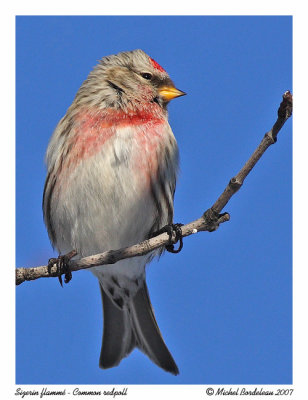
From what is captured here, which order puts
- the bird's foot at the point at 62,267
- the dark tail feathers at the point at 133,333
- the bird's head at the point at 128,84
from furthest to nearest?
the dark tail feathers at the point at 133,333 < the bird's head at the point at 128,84 < the bird's foot at the point at 62,267

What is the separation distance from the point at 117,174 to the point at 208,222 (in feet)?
3.01

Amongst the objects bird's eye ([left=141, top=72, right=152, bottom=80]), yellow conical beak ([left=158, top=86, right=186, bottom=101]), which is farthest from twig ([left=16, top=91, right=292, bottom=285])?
bird's eye ([left=141, top=72, right=152, bottom=80])

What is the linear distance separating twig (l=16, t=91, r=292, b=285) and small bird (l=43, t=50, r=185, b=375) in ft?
1.55

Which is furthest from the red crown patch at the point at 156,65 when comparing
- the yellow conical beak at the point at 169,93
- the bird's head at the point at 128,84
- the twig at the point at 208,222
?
the twig at the point at 208,222

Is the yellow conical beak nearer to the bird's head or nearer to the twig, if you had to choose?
the bird's head

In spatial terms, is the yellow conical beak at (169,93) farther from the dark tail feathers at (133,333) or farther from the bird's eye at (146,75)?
the dark tail feathers at (133,333)

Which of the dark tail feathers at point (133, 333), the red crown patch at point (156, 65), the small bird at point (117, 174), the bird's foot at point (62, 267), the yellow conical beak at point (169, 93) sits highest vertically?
the red crown patch at point (156, 65)

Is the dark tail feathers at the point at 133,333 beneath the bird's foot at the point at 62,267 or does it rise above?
beneath

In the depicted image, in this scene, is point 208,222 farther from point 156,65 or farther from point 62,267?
point 156,65

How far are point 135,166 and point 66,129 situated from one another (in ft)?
1.92

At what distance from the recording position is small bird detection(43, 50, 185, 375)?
3.79 m

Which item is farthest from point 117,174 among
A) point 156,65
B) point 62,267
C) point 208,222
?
point 156,65

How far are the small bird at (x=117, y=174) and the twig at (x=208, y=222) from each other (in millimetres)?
474

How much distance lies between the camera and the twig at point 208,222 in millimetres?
2593
